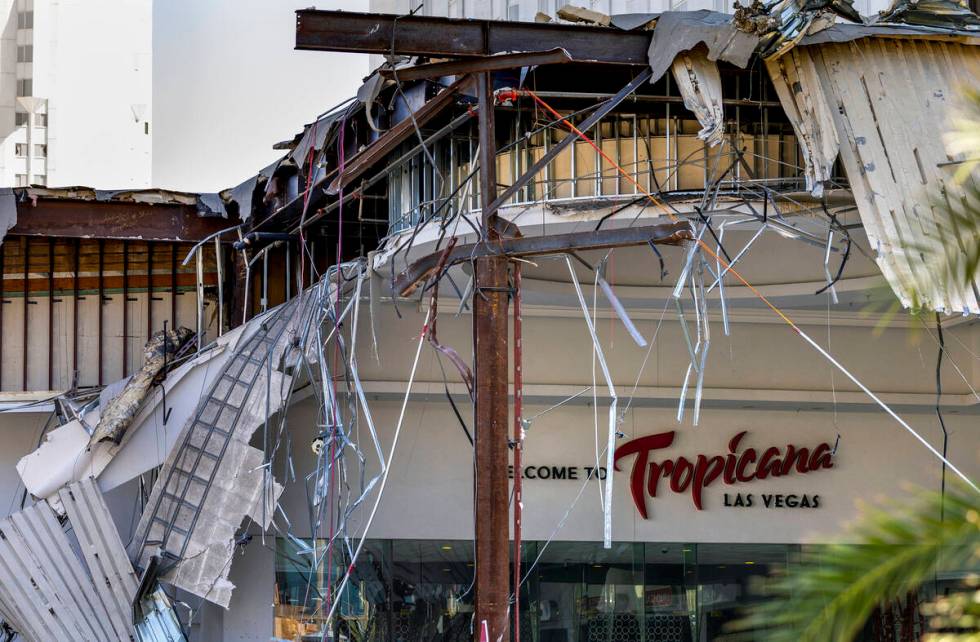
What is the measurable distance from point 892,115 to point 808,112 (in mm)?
846

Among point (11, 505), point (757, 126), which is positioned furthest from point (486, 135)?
point (11, 505)

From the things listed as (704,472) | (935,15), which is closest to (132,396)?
(704,472)

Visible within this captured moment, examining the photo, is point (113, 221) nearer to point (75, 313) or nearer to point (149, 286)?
point (149, 286)

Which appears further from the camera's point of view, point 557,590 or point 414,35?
point 557,590

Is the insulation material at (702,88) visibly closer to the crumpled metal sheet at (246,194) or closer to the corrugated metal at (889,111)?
the corrugated metal at (889,111)

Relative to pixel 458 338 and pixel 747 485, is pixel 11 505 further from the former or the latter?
pixel 747 485

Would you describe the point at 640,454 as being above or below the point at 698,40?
below

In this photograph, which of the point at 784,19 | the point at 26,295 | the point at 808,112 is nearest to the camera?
the point at 784,19

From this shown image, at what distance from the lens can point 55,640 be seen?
55.6 feet

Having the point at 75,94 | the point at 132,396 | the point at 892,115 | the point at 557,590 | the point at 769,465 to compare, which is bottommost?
the point at 557,590

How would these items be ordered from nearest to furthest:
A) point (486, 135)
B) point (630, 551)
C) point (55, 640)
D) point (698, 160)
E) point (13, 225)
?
point (486, 135)
point (698, 160)
point (55, 640)
point (13, 225)
point (630, 551)

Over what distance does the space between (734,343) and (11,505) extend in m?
12.0

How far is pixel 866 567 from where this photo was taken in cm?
429

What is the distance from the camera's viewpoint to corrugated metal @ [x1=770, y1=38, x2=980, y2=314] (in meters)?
13.6
